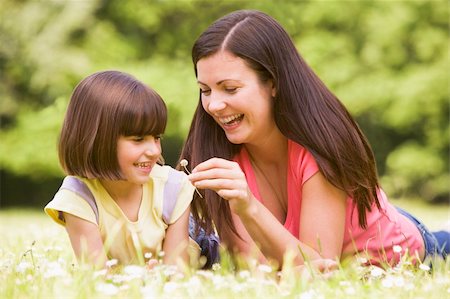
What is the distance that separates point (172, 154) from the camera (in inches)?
575

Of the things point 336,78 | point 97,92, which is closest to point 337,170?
point 97,92

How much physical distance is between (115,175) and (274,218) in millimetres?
663

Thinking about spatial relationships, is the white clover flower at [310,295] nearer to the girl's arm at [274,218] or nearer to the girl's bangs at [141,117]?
the girl's arm at [274,218]

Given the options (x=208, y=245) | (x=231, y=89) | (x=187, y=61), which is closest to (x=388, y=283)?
(x=231, y=89)

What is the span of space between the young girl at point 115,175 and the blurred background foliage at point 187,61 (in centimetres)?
977

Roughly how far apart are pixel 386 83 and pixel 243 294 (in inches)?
474

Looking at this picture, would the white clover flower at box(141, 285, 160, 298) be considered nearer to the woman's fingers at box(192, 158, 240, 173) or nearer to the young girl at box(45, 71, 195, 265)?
the woman's fingers at box(192, 158, 240, 173)

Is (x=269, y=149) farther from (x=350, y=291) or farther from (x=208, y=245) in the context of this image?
(x=350, y=291)

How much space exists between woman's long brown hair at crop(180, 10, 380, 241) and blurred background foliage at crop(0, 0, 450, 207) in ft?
32.1

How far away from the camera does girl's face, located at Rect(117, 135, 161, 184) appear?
2.97m

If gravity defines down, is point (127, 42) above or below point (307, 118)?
above

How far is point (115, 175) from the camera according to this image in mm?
2986

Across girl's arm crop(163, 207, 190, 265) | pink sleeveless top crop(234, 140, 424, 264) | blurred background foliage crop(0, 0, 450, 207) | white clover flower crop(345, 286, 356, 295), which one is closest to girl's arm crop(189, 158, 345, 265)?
pink sleeveless top crop(234, 140, 424, 264)

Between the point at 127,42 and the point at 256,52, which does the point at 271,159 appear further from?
the point at 127,42
